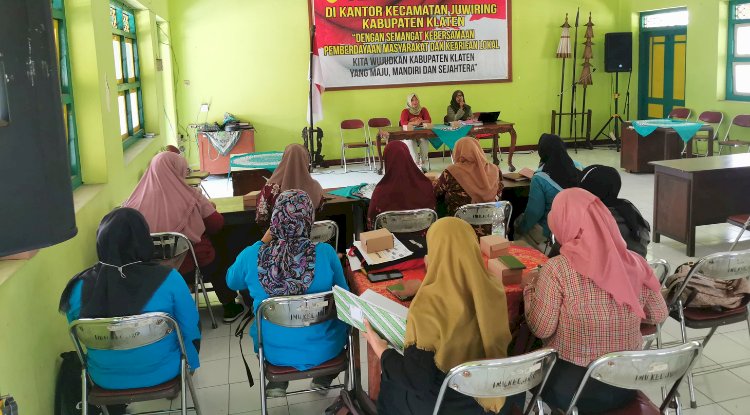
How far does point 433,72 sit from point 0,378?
8.85 m

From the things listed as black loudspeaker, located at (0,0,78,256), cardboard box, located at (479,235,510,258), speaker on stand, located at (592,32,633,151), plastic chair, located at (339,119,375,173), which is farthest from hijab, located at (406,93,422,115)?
black loudspeaker, located at (0,0,78,256)

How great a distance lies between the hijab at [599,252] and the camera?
230cm

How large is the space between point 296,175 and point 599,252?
247 centimetres

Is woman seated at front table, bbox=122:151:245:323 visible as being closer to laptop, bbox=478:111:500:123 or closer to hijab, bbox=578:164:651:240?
hijab, bbox=578:164:651:240

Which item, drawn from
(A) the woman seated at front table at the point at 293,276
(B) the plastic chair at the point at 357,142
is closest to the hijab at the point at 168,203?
(A) the woman seated at front table at the point at 293,276

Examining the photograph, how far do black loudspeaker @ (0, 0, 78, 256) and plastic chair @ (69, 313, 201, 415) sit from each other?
1678 millimetres

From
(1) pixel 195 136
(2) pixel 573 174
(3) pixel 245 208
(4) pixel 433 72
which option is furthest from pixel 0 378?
(4) pixel 433 72

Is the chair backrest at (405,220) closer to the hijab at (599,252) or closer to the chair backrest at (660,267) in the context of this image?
the chair backrest at (660,267)

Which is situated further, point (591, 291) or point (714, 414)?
point (714, 414)

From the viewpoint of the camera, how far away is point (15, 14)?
0.78 m

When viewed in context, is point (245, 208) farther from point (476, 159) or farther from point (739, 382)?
point (739, 382)

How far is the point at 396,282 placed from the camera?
2.85 meters

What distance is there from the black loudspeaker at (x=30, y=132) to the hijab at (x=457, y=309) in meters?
1.43

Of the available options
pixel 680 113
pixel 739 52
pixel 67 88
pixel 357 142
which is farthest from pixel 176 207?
pixel 739 52
